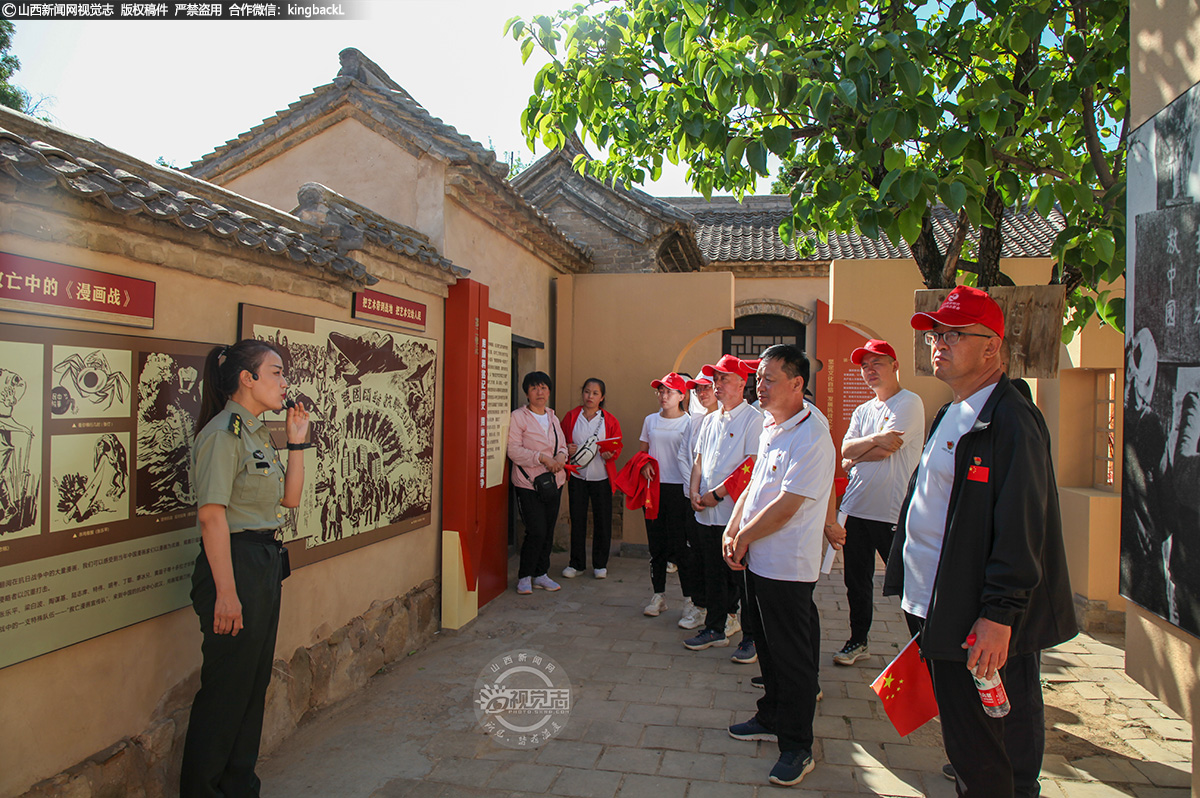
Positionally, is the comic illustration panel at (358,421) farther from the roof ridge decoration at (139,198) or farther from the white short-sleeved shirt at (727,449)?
the white short-sleeved shirt at (727,449)

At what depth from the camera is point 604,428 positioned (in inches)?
288

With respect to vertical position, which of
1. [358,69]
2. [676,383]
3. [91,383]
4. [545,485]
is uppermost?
[358,69]

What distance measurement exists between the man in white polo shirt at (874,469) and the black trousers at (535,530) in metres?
2.80

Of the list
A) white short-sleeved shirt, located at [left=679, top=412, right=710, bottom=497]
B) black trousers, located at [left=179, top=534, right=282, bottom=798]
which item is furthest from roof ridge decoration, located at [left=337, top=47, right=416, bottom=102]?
black trousers, located at [left=179, top=534, right=282, bottom=798]

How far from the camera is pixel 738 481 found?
4617 millimetres

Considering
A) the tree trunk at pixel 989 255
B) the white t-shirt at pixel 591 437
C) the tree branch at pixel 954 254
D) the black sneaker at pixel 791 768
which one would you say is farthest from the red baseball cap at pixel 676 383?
the black sneaker at pixel 791 768

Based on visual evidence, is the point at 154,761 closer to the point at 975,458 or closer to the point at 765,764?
the point at 765,764

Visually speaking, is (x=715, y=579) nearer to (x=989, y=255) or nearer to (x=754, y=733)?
(x=754, y=733)

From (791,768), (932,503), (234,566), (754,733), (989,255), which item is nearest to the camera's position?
(932,503)

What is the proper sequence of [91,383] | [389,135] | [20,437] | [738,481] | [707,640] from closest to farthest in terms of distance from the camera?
[20,437]
[91,383]
[738,481]
[707,640]
[389,135]

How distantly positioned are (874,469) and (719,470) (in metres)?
0.97

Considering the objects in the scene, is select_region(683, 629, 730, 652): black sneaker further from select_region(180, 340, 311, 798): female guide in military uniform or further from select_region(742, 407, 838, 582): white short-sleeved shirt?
select_region(180, 340, 311, 798): female guide in military uniform

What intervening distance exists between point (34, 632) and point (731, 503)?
3571 mm

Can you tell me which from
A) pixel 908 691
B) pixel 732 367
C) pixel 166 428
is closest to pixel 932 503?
pixel 908 691
